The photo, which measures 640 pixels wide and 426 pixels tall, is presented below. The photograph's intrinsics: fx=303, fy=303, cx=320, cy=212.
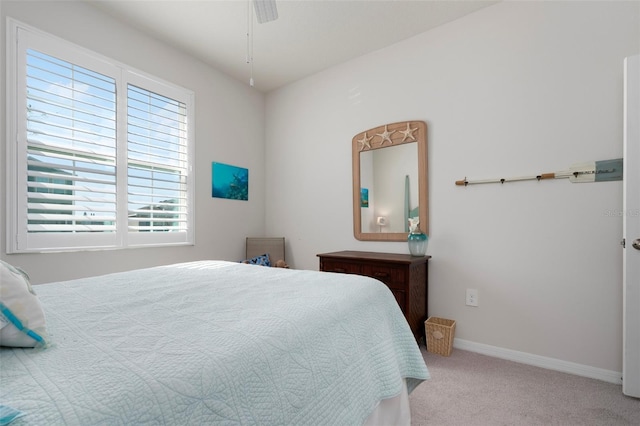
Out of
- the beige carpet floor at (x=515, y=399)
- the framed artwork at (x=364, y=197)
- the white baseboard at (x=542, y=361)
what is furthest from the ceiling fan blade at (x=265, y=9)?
the white baseboard at (x=542, y=361)

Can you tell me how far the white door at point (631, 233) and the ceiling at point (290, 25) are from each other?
1215 mm

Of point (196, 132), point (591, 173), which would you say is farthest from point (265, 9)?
point (591, 173)

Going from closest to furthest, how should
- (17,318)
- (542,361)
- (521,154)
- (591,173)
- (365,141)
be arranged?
(17,318)
(591,173)
(542,361)
(521,154)
(365,141)

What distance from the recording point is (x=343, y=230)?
3146 mm

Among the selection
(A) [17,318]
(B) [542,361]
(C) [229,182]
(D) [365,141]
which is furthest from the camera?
(C) [229,182]

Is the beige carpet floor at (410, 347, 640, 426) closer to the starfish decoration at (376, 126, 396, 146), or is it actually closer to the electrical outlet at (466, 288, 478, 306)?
the electrical outlet at (466, 288, 478, 306)

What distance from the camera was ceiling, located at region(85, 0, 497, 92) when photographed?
231cm

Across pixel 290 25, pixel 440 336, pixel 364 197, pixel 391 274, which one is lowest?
pixel 440 336

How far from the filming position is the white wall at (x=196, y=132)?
2.06 metres

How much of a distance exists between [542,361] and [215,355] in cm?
240

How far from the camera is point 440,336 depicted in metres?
2.32

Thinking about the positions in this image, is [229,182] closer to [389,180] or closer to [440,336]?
[389,180]

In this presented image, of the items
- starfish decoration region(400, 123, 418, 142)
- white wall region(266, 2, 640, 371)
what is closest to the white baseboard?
white wall region(266, 2, 640, 371)

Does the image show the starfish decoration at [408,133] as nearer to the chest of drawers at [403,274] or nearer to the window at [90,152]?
the chest of drawers at [403,274]
